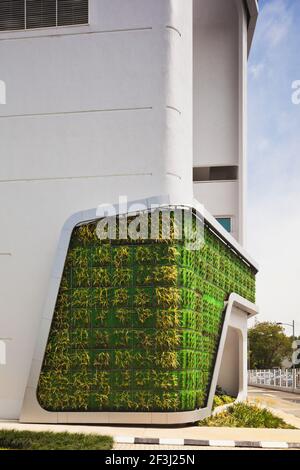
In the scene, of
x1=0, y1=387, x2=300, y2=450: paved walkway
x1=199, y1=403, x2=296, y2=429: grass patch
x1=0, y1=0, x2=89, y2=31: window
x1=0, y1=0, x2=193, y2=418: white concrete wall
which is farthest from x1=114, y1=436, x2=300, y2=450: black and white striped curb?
x1=0, y1=0, x2=89, y2=31: window

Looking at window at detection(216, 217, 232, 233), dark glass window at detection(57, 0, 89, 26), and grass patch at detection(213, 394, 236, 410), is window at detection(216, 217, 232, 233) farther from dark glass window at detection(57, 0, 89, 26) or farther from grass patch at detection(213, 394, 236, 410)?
dark glass window at detection(57, 0, 89, 26)

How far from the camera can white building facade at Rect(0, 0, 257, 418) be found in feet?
54.1

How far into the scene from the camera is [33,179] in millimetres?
16969

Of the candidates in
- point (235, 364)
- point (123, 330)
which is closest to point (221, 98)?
point (235, 364)

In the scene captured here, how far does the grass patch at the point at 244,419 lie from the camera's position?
52.4 ft

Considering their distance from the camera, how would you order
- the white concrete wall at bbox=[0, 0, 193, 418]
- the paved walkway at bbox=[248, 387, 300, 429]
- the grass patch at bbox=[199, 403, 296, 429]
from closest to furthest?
the grass patch at bbox=[199, 403, 296, 429] < the white concrete wall at bbox=[0, 0, 193, 418] < the paved walkway at bbox=[248, 387, 300, 429]

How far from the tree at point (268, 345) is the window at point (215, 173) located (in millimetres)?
44715

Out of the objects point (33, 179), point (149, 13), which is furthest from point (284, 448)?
point (149, 13)

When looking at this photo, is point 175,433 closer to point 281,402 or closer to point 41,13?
point 41,13

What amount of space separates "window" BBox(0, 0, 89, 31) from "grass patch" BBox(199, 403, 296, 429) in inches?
410

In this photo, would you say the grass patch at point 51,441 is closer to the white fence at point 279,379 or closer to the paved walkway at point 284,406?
the paved walkway at point 284,406

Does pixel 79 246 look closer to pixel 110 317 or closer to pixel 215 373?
pixel 110 317

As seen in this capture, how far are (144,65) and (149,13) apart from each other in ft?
4.36

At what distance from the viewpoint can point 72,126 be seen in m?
16.9
